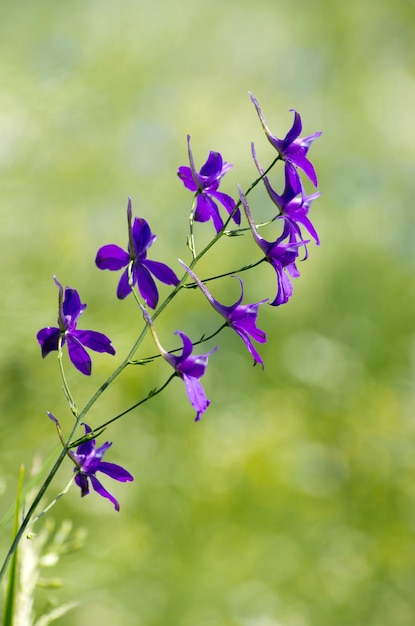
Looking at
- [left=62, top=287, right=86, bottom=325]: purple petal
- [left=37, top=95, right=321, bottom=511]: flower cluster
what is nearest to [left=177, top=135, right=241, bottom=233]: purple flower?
[left=37, top=95, right=321, bottom=511]: flower cluster

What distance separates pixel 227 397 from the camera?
2.64 m

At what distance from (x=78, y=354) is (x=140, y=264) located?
0.10 m

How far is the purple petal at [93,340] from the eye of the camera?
78 centimetres

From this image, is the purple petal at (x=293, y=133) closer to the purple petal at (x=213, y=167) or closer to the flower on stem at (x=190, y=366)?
the purple petal at (x=213, y=167)

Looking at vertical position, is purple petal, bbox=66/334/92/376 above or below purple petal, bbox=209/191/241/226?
below

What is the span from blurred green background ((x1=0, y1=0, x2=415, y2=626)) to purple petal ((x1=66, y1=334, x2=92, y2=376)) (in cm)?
26

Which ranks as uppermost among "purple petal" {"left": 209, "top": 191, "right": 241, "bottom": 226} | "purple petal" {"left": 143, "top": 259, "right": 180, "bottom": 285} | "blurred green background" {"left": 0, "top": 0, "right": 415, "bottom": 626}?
"blurred green background" {"left": 0, "top": 0, "right": 415, "bottom": 626}

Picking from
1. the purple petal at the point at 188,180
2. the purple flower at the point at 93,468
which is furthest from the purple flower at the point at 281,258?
the purple flower at the point at 93,468

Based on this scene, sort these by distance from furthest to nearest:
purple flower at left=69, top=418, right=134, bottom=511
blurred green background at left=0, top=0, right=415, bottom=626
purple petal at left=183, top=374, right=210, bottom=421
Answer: blurred green background at left=0, top=0, right=415, bottom=626 → purple flower at left=69, top=418, right=134, bottom=511 → purple petal at left=183, top=374, right=210, bottom=421

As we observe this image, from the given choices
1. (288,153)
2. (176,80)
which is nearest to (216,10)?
(176,80)

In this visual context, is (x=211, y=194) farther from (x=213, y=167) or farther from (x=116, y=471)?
(x=116, y=471)

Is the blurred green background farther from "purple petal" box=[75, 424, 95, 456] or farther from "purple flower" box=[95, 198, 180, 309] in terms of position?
"purple flower" box=[95, 198, 180, 309]

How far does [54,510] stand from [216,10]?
343cm

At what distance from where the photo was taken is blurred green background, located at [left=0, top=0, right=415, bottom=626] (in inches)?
81.0
